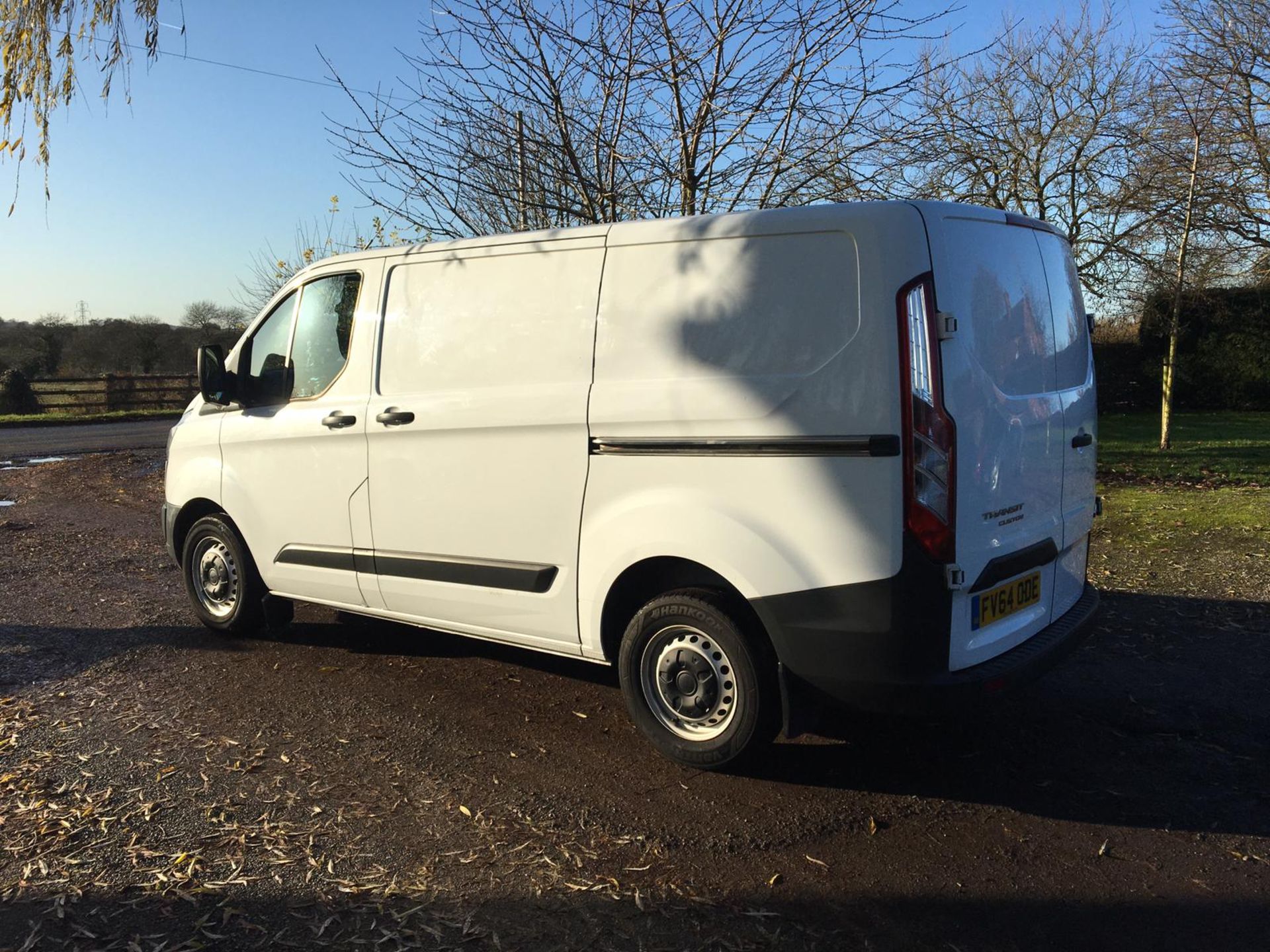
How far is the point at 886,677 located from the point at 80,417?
28794mm

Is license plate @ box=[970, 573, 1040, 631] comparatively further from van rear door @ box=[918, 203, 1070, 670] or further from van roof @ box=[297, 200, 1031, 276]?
van roof @ box=[297, 200, 1031, 276]

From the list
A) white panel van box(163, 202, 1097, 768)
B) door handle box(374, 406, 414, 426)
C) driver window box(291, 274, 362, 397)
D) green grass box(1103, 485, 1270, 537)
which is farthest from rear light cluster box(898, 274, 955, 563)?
green grass box(1103, 485, 1270, 537)

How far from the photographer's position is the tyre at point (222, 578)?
6.06 m

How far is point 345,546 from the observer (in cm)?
539

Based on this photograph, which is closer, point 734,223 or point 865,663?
point 865,663

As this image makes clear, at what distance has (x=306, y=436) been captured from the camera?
5.47 meters

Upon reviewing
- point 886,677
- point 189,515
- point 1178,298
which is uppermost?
point 1178,298

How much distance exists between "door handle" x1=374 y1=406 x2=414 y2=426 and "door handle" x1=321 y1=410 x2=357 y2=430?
20 cm

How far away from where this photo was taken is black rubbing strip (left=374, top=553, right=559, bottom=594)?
14.9ft

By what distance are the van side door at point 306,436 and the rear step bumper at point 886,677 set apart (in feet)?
8.37

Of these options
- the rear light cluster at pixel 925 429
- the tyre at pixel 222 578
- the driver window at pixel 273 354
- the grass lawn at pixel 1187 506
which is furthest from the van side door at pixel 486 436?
the grass lawn at pixel 1187 506

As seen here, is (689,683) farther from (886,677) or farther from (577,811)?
(886,677)

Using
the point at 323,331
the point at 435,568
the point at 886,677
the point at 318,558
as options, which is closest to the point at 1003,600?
the point at 886,677

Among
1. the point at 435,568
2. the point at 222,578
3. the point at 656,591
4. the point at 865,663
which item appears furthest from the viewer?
the point at 222,578
